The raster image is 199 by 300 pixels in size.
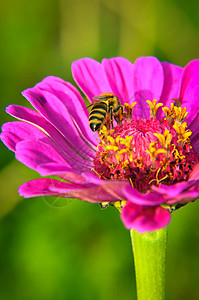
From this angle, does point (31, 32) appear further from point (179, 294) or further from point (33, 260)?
point (179, 294)

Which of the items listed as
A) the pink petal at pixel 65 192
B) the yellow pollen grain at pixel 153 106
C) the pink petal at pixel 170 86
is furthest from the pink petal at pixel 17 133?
the pink petal at pixel 170 86

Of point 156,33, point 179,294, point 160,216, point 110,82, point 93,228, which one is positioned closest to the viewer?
point 160,216

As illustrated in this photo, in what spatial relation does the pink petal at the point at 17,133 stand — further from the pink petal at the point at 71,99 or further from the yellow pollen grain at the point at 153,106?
the yellow pollen grain at the point at 153,106

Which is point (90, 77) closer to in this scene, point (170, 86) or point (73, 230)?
point (170, 86)

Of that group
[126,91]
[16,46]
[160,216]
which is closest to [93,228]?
[126,91]

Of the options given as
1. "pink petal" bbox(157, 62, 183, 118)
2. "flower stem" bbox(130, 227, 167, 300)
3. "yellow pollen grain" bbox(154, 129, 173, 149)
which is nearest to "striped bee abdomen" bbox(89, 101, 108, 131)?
"yellow pollen grain" bbox(154, 129, 173, 149)
